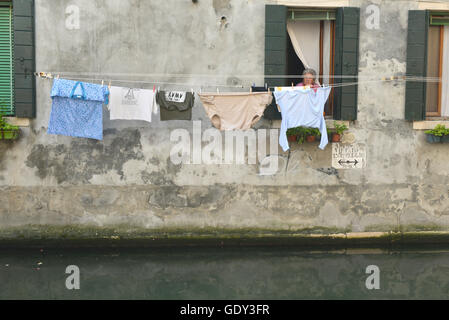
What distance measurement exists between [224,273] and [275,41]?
3.24 m

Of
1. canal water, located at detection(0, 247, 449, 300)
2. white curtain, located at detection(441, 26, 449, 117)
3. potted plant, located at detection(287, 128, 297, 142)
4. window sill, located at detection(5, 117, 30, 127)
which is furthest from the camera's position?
white curtain, located at detection(441, 26, 449, 117)

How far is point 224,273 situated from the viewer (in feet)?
22.2

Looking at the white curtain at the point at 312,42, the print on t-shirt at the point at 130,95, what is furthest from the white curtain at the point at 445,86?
the print on t-shirt at the point at 130,95

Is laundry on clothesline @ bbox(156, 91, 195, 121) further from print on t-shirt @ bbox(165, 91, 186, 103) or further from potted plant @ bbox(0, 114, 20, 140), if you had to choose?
potted plant @ bbox(0, 114, 20, 140)

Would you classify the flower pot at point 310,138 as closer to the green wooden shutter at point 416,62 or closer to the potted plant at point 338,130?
the potted plant at point 338,130

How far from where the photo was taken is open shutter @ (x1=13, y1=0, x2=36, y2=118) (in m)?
7.34

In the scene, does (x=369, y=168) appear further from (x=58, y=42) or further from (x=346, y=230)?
(x=58, y=42)

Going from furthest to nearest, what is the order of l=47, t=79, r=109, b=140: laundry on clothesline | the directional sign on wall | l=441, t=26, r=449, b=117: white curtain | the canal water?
l=441, t=26, r=449, b=117: white curtain
the directional sign on wall
l=47, t=79, r=109, b=140: laundry on clothesline
the canal water

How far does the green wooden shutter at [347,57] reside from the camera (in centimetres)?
769

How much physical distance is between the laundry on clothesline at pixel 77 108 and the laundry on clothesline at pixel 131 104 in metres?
0.14

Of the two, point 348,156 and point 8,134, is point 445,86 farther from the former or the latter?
point 8,134

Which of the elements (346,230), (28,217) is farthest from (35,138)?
(346,230)

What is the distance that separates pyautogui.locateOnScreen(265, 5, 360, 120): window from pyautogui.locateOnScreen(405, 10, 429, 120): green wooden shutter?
0.77m

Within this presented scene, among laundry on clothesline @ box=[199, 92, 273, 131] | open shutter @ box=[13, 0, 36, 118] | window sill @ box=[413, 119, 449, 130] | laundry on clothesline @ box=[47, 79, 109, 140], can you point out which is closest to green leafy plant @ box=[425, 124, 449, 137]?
window sill @ box=[413, 119, 449, 130]
